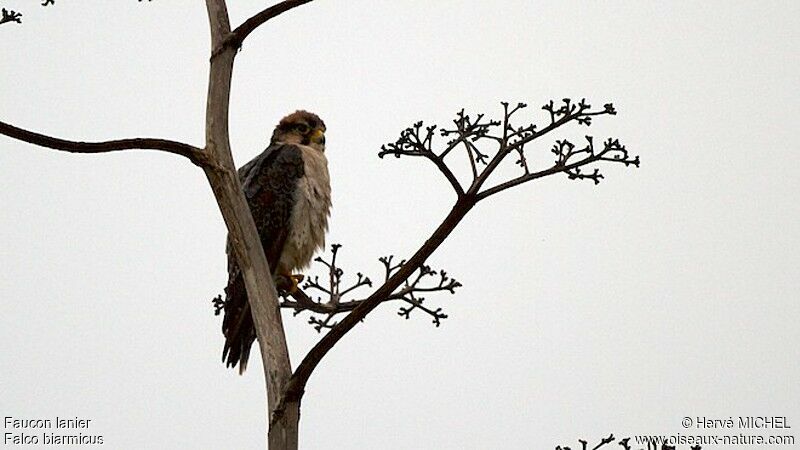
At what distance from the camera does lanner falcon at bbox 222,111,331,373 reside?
4.70m

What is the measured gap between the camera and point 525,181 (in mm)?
3049

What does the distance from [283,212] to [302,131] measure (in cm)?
90

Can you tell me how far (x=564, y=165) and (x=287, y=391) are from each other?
1.06 metres

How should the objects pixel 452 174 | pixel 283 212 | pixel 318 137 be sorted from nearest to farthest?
pixel 452 174 < pixel 283 212 < pixel 318 137

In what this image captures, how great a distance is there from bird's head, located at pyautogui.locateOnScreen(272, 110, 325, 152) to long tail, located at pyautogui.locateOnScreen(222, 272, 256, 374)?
1299mm

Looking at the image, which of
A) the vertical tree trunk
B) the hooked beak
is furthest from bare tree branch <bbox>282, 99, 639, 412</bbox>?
the hooked beak

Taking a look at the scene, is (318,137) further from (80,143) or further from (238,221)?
(80,143)

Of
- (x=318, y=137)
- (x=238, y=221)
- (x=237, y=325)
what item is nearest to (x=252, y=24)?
(x=238, y=221)

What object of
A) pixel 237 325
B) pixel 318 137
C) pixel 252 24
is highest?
pixel 318 137

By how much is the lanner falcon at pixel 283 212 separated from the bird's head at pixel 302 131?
0.31 m

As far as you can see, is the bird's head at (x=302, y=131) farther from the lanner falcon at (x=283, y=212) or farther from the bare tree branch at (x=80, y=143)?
the bare tree branch at (x=80, y=143)

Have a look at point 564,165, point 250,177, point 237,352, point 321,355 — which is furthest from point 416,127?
point 250,177

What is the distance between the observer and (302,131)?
5816 mm

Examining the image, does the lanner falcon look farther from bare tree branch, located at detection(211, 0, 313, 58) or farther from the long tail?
bare tree branch, located at detection(211, 0, 313, 58)
